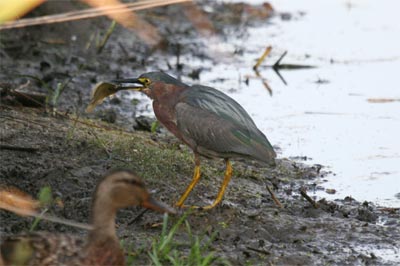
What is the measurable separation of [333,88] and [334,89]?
0.13 feet

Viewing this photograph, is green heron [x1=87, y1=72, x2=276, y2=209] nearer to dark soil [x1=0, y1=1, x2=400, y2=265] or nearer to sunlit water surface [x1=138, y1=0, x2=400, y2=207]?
dark soil [x1=0, y1=1, x2=400, y2=265]

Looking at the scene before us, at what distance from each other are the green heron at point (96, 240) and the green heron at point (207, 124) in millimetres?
1566

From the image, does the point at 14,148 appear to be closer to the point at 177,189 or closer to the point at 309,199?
the point at 177,189

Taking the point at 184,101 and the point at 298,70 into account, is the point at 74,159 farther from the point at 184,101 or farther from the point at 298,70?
the point at 298,70

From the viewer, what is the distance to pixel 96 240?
5.25 metres

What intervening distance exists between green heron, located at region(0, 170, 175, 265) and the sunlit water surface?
119 inches

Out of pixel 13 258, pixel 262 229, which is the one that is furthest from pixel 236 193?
pixel 13 258

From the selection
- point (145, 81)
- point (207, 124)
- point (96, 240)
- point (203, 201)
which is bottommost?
point (96, 240)

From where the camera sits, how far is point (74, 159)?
750 cm

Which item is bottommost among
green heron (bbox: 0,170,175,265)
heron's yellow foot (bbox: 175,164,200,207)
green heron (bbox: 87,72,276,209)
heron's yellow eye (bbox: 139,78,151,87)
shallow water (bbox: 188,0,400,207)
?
green heron (bbox: 0,170,175,265)

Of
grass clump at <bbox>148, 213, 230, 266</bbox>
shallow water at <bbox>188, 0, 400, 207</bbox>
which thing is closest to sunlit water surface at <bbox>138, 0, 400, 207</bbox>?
shallow water at <bbox>188, 0, 400, 207</bbox>

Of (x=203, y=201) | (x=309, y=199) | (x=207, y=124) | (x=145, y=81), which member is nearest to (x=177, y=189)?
(x=203, y=201)

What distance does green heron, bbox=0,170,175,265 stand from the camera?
16.7 feet

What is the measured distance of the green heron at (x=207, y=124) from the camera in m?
7.05
